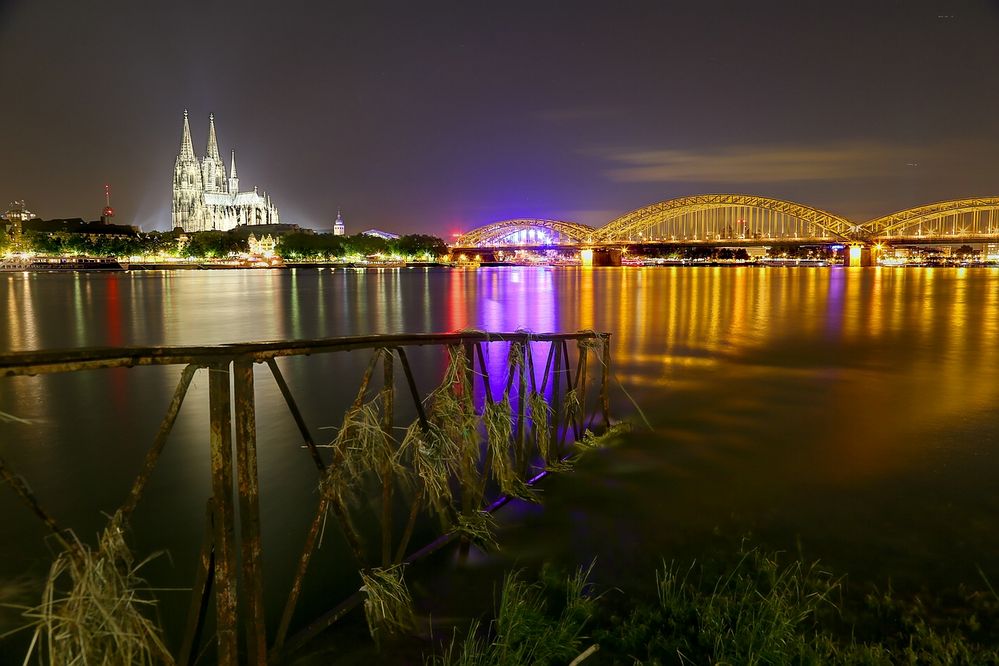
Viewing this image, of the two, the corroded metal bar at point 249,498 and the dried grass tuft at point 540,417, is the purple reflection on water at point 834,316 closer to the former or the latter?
the dried grass tuft at point 540,417

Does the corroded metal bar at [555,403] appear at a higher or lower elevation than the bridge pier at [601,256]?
lower

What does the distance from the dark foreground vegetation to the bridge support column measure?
537ft

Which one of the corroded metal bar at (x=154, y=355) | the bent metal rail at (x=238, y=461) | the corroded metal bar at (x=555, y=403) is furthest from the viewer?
the corroded metal bar at (x=555, y=403)

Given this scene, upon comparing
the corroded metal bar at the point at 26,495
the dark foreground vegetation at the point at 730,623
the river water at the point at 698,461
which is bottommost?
the river water at the point at 698,461

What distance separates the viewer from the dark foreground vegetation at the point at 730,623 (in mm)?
3893

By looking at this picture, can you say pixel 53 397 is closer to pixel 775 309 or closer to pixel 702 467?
pixel 702 467

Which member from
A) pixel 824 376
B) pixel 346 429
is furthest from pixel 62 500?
pixel 824 376

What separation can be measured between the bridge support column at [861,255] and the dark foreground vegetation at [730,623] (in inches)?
6441

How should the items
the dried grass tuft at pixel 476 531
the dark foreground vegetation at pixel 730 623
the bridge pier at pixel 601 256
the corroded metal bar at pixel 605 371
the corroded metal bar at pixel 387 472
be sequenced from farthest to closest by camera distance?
1. the bridge pier at pixel 601 256
2. the corroded metal bar at pixel 605 371
3. the dried grass tuft at pixel 476 531
4. the corroded metal bar at pixel 387 472
5. the dark foreground vegetation at pixel 730 623

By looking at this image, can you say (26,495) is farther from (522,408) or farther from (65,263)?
(65,263)

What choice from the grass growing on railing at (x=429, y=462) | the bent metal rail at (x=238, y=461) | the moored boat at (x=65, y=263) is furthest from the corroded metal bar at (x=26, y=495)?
the moored boat at (x=65, y=263)

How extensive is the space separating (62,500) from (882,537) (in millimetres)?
9091

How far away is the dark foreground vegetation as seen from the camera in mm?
3893

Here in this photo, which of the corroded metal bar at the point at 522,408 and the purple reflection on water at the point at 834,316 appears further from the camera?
the purple reflection on water at the point at 834,316
